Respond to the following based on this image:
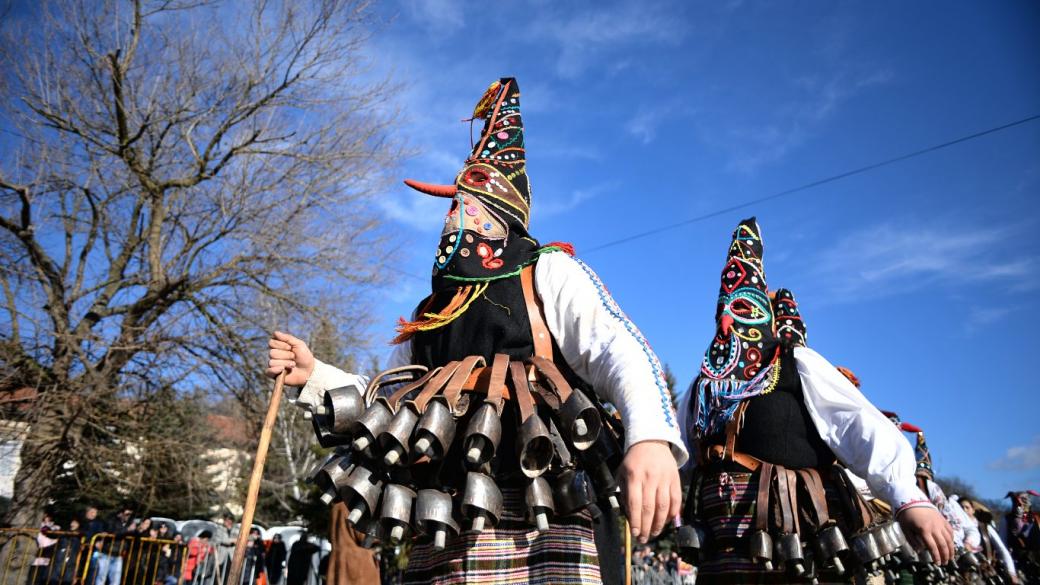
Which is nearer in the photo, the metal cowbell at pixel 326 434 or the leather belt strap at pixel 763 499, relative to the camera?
the metal cowbell at pixel 326 434

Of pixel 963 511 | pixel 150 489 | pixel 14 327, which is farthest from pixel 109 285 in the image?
pixel 963 511

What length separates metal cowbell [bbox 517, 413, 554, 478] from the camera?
71.2 inches

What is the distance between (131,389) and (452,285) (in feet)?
33.9

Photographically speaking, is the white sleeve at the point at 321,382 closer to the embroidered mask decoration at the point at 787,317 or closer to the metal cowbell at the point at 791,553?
the metal cowbell at the point at 791,553

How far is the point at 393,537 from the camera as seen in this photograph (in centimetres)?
186

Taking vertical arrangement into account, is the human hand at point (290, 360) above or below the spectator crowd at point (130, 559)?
above

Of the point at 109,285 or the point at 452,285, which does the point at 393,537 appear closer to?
the point at 452,285

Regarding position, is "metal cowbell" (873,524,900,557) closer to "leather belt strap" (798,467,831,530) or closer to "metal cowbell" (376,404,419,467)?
"leather belt strap" (798,467,831,530)

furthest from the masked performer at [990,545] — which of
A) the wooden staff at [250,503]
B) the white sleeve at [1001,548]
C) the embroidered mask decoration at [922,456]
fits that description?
the wooden staff at [250,503]

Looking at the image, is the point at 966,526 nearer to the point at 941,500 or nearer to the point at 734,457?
the point at 941,500

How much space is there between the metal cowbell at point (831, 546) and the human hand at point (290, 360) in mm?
2232

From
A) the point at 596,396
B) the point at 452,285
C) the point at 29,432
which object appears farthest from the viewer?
the point at 29,432

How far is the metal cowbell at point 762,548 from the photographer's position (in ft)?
9.40

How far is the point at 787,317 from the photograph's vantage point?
16.1 ft
